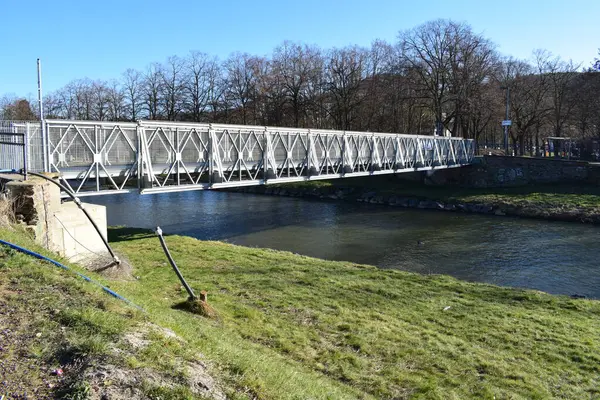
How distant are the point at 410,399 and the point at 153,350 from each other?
401 cm

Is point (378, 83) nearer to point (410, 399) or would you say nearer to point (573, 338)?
point (573, 338)

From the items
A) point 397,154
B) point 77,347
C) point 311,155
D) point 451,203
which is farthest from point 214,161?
point 451,203

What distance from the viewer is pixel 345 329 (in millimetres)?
9383

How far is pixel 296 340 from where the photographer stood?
8.46 metres

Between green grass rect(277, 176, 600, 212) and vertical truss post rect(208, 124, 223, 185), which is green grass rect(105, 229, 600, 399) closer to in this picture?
vertical truss post rect(208, 124, 223, 185)

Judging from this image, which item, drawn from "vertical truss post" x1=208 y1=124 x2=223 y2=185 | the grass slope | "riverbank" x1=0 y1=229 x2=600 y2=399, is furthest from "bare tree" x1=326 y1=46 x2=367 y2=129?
the grass slope

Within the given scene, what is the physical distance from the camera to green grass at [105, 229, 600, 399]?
6816 mm

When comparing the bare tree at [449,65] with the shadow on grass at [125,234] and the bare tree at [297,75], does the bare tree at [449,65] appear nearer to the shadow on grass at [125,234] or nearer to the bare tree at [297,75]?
the bare tree at [297,75]

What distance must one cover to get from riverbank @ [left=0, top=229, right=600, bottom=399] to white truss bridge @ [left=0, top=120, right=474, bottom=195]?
4617 mm

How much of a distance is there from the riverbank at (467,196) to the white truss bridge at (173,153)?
24.8 feet

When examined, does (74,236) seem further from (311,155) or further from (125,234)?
(311,155)

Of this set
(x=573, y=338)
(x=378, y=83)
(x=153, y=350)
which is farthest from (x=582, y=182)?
(x=153, y=350)

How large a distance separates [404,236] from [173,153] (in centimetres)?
1346

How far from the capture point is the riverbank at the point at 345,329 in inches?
210
